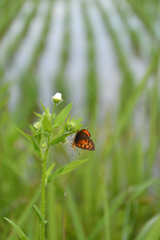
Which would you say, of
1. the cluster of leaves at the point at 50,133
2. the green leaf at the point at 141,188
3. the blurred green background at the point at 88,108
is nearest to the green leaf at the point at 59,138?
the cluster of leaves at the point at 50,133

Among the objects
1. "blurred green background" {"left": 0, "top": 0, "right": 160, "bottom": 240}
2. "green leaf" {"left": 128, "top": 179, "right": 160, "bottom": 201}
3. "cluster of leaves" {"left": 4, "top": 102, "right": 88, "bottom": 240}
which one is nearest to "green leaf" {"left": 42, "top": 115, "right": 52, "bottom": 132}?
→ "cluster of leaves" {"left": 4, "top": 102, "right": 88, "bottom": 240}

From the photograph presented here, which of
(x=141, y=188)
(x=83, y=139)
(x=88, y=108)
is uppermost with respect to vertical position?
(x=88, y=108)

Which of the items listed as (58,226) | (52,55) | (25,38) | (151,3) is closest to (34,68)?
(52,55)

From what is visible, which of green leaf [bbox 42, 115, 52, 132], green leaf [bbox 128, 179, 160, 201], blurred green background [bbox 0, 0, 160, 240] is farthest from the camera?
blurred green background [bbox 0, 0, 160, 240]

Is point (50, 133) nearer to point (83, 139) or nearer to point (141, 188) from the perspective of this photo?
point (83, 139)

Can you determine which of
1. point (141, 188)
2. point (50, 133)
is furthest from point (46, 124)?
point (141, 188)

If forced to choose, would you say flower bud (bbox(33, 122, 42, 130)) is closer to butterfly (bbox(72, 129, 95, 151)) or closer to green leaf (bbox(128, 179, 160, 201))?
butterfly (bbox(72, 129, 95, 151))

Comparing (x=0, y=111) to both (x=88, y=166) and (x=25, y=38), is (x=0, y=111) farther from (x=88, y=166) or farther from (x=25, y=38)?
(x=25, y=38)

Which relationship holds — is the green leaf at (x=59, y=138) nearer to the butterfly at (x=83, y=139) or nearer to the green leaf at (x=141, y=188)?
the butterfly at (x=83, y=139)

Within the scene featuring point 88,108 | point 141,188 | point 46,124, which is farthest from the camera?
point 88,108
